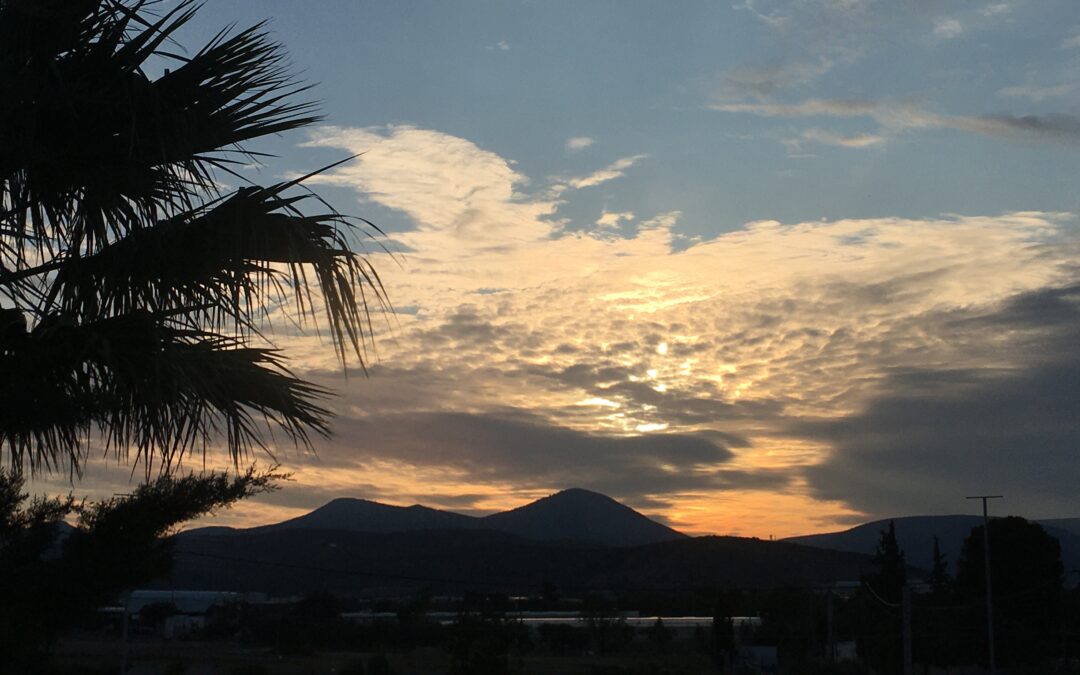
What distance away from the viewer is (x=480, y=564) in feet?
276

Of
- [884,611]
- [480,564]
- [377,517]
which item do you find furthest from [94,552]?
[377,517]

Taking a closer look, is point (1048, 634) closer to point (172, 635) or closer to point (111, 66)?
point (172, 635)

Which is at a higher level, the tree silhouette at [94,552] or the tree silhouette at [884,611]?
the tree silhouette at [94,552]

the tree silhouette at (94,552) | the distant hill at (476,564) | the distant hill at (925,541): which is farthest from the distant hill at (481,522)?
the tree silhouette at (94,552)

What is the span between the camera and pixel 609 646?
5953 cm

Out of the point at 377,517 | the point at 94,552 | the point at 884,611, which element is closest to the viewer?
the point at 94,552

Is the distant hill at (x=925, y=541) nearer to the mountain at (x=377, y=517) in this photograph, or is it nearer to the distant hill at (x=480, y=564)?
the mountain at (x=377, y=517)

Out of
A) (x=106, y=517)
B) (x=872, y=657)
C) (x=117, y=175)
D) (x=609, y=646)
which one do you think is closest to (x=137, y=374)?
(x=117, y=175)

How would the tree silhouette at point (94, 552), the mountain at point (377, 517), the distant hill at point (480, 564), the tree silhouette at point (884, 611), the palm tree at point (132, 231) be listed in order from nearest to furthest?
the palm tree at point (132, 231) → the tree silhouette at point (94, 552) → the tree silhouette at point (884, 611) → the distant hill at point (480, 564) → the mountain at point (377, 517)

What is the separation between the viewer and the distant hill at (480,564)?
264ft

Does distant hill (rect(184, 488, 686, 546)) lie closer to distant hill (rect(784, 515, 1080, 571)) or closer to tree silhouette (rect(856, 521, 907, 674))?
distant hill (rect(784, 515, 1080, 571))

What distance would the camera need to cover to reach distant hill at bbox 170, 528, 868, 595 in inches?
3167

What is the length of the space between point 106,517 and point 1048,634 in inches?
2151

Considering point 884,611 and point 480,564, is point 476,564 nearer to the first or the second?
point 480,564
